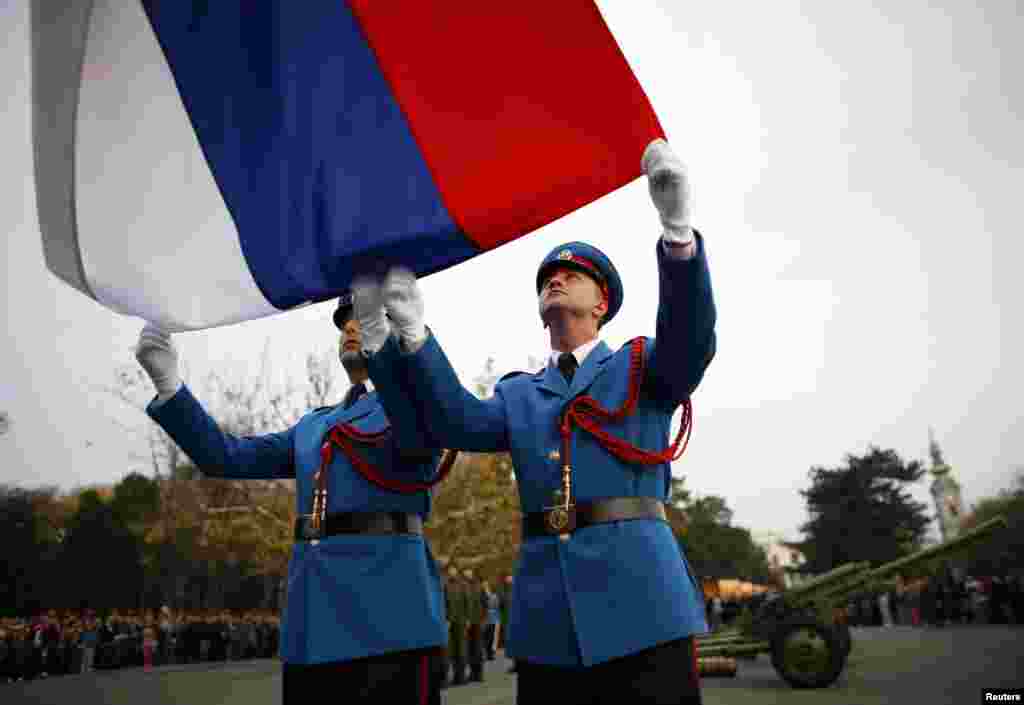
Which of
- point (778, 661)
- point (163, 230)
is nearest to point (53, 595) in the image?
point (778, 661)

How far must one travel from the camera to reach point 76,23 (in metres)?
2.87

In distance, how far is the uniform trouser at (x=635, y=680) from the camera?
200 cm

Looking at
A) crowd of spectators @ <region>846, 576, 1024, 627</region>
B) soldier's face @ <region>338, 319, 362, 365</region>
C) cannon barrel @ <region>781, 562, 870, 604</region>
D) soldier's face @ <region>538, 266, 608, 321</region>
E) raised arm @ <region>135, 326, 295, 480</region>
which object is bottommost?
crowd of spectators @ <region>846, 576, 1024, 627</region>

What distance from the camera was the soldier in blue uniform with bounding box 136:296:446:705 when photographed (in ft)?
8.88

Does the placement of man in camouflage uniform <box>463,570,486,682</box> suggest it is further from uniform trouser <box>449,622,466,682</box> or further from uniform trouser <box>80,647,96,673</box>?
uniform trouser <box>80,647,96,673</box>

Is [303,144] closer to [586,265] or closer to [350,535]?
[586,265]

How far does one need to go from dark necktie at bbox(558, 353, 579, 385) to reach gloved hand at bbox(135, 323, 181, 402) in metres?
1.61

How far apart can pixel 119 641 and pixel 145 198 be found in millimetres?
15984

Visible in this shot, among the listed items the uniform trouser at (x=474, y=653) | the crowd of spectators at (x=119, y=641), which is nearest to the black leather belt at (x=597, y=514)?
the uniform trouser at (x=474, y=653)

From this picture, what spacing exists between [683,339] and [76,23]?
2525 mm

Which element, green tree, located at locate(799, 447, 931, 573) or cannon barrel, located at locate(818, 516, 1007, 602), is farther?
green tree, located at locate(799, 447, 931, 573)

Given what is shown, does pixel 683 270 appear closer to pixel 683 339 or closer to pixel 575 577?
pixel 683 339

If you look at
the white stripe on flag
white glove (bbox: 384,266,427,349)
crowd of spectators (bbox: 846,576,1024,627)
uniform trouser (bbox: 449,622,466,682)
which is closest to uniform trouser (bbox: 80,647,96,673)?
uniform trouser (bbox: 449,622,466,682)

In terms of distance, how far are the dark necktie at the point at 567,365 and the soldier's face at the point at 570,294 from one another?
5.7 inches
